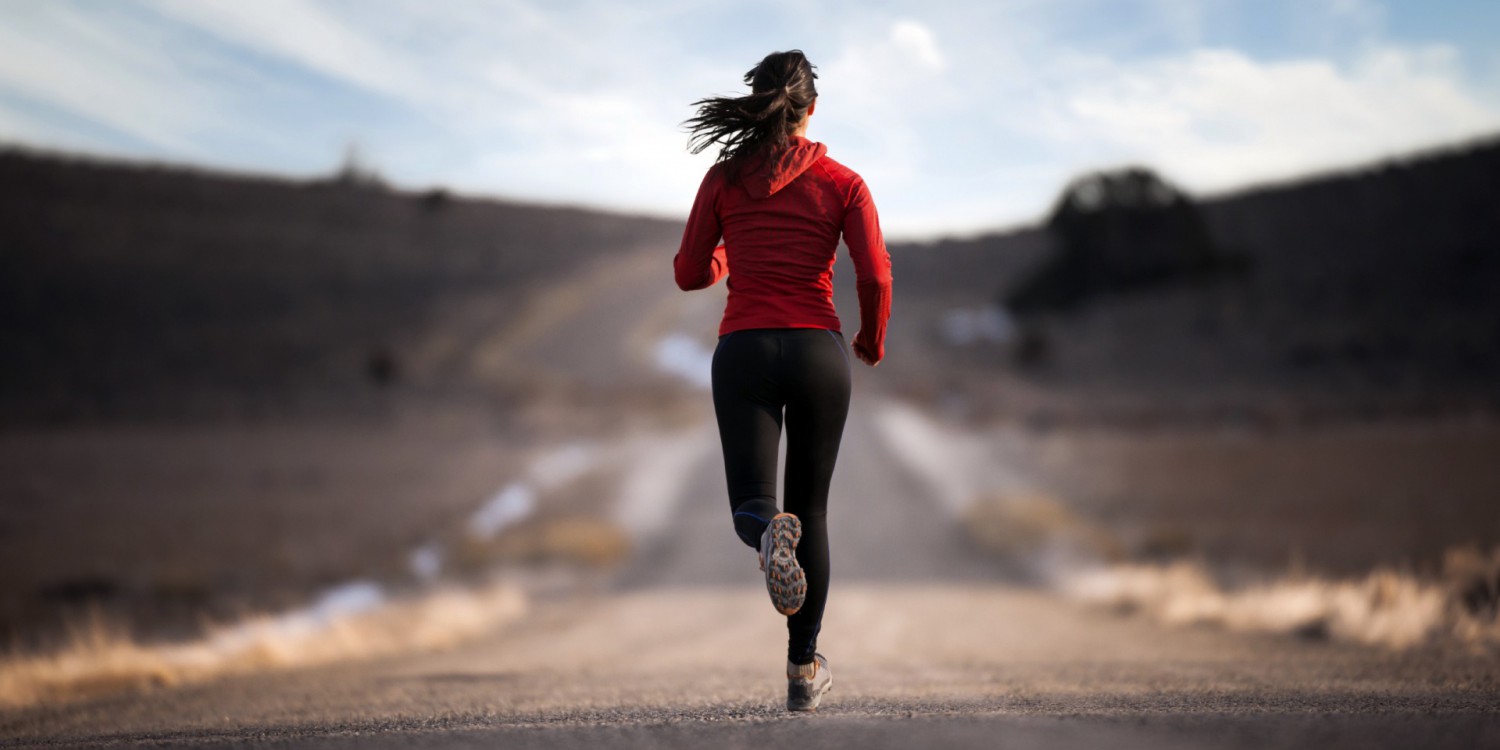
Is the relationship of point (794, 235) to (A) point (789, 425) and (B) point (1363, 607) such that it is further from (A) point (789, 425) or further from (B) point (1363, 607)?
(B) point (1363, 607)

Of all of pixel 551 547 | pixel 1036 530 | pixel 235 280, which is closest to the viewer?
pixel 551 547

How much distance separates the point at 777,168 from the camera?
3369 mm

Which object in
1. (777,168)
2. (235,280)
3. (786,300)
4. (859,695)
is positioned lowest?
(859,695)

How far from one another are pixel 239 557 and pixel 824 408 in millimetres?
16841

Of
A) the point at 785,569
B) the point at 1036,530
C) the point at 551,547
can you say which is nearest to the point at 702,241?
the point at 785,569

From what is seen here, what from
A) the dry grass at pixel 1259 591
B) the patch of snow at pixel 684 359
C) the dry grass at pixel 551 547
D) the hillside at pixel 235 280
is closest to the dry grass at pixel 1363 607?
the dry grass at pixel 1259 591

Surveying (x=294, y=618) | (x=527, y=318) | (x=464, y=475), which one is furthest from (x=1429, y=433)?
(x=527, y=318)

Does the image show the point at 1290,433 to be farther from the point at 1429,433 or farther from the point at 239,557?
the point at 239,557

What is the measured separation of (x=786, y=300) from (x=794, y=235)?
214mm

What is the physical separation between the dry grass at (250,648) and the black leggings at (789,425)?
13.4 ft

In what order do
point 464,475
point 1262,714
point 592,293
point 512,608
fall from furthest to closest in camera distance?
point 592,293
point 464,475
point 512,608
point 1262,714

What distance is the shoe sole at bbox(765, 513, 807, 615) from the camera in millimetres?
3166

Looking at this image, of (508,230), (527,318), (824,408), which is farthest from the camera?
(508,230)

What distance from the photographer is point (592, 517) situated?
18531mm
